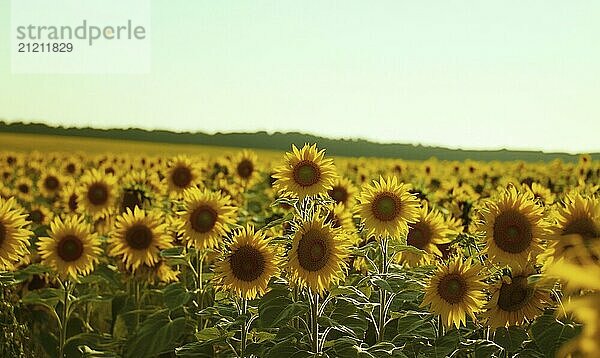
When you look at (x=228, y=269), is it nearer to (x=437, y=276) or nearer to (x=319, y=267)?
(x=319, y=267)

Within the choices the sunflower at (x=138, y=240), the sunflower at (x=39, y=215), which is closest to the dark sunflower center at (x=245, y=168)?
the sunflower at (x=39, y=215)

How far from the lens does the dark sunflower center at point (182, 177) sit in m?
5.64

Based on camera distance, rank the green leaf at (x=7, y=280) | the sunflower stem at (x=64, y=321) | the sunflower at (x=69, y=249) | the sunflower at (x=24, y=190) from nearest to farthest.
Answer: the green leaf at (x=7, y=280)
the sunflower stem at (x=64, y=321)
the sunflower at (x=69, y=249)
the sunflower at (x=24, y=190)

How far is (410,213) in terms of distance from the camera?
129 inches

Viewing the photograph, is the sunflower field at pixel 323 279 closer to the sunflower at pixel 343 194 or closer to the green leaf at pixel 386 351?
the green leaf at pixel 386 351

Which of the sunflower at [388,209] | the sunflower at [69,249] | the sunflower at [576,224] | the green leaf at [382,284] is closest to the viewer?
the sunflower at [576,224]

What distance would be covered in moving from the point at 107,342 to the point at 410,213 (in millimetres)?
1507

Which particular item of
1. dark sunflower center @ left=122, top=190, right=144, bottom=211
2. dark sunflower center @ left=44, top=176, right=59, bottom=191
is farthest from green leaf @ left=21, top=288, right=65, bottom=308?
dark sunflower center @ left=44, top=176, right=59, bottom=191

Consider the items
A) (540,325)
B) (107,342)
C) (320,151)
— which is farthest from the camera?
(107,342)

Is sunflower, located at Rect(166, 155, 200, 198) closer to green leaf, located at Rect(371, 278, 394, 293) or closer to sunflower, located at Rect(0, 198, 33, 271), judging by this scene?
sunflower, located at Rect(0, 198, 33, 271)

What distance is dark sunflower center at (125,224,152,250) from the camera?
13.8ft

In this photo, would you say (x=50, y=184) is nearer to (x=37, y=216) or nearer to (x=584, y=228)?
(x=37, y=216)

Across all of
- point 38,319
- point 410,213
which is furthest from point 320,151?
point 38,319

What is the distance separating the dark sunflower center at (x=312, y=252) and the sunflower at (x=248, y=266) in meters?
0.25
